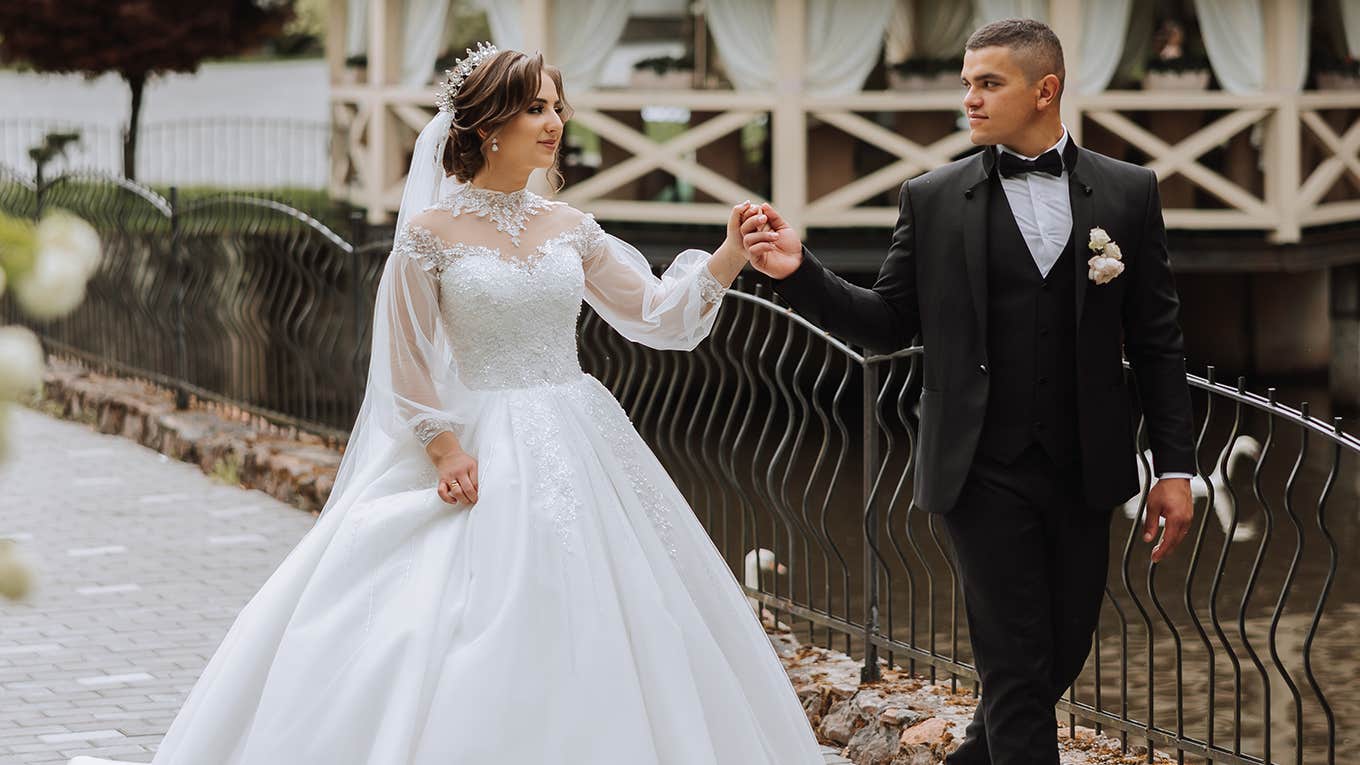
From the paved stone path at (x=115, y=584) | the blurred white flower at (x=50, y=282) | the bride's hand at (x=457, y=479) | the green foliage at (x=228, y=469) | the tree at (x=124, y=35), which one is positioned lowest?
the paved stone path at (x=115, y=584)

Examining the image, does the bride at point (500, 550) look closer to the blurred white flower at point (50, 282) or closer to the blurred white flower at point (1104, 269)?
the blurred white flower at point (1104, 269)

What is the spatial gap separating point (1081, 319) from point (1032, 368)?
14cm

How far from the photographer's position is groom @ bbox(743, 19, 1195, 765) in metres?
3.69

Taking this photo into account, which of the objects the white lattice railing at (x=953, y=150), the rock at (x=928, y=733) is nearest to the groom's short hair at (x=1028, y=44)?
the rock at (x=928, y=733)

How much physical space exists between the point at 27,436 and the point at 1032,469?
28.6 ft

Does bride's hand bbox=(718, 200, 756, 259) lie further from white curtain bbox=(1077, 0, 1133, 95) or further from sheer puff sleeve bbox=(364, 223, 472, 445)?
white curtain bbox=(1077, 0, 1133, 95)

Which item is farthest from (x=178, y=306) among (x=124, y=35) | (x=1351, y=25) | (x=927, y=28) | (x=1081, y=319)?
(x=124, y=35)

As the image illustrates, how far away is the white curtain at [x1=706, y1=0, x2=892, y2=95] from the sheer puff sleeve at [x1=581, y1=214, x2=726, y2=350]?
1010 cm

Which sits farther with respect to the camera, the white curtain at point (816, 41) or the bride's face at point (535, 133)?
the white curtain at point (816, 41)

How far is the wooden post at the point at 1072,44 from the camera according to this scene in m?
13.8

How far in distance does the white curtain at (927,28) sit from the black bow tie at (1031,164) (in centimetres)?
1076

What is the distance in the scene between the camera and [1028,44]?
3656mm

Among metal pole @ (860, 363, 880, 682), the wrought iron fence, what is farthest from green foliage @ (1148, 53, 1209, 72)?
metal pole @ (860, 363, 880, 682)

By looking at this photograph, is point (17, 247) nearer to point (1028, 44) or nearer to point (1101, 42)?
point (1028, 44)
